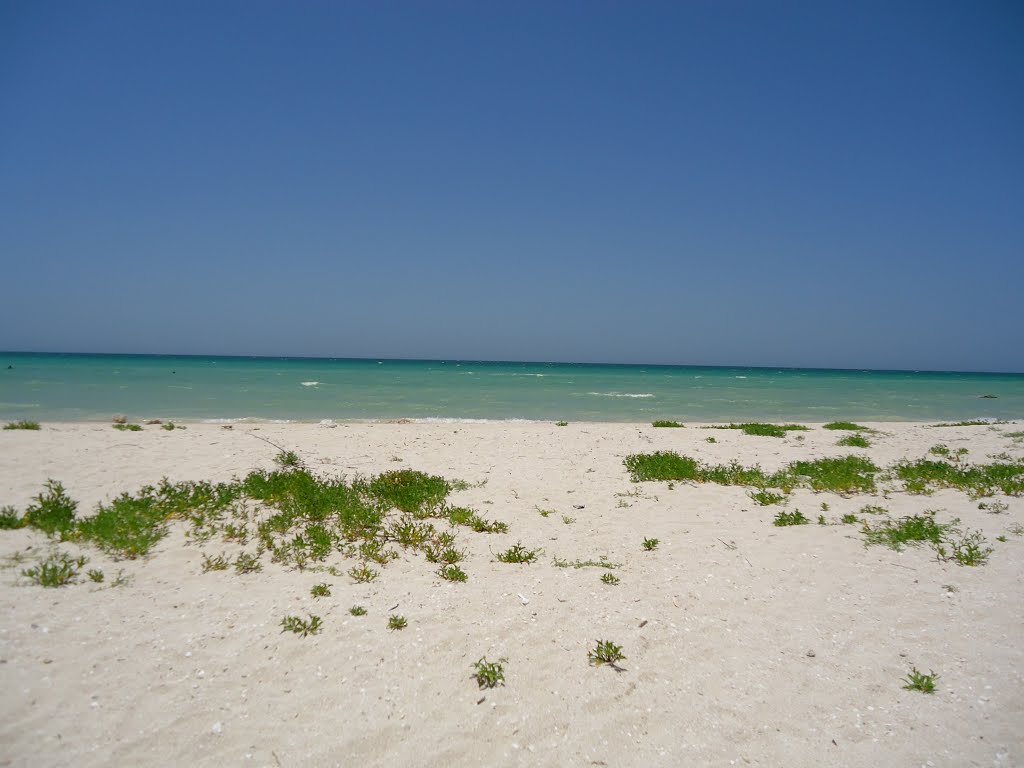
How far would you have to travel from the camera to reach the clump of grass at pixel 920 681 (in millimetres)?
4031

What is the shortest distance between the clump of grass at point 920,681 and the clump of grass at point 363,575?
4.92m

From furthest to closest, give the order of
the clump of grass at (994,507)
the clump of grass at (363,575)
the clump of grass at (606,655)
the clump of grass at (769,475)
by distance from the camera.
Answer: the clump of grass at (769,475) < the clump of grass at (994,507) < the clump of grass at (363,575) < the clump of grass at (606,655)

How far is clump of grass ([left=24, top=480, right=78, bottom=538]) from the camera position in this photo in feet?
21.5

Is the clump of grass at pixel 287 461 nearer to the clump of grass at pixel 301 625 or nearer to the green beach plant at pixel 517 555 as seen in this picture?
the green beach plant at pixel 517 555

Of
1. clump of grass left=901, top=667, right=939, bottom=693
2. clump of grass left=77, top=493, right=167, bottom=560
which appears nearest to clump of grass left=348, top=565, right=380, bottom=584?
clump of grass left=77, top=493, right=167, bottom=560

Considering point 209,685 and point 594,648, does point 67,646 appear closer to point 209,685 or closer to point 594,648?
point 209,685

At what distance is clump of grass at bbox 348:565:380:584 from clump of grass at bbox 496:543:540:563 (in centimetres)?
152

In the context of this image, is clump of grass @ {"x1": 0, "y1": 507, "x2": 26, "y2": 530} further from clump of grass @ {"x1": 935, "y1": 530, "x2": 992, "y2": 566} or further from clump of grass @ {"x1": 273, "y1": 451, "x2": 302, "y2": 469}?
clump of grass @ {"x1": 935, "y1": 530, "x2": 992, "y2": 566}

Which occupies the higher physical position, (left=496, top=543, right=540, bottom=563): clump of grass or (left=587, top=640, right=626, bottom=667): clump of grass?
(left=496, top=543, right=540, bottom=563): clump of grass

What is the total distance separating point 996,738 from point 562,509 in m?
5.70

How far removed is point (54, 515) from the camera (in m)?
6.80

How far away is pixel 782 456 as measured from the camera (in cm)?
1296

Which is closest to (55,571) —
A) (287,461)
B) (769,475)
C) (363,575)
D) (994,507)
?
(363,575)

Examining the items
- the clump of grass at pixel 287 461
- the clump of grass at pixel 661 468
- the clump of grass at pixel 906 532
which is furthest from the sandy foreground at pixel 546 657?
the clump of grass at pixel 287 461
